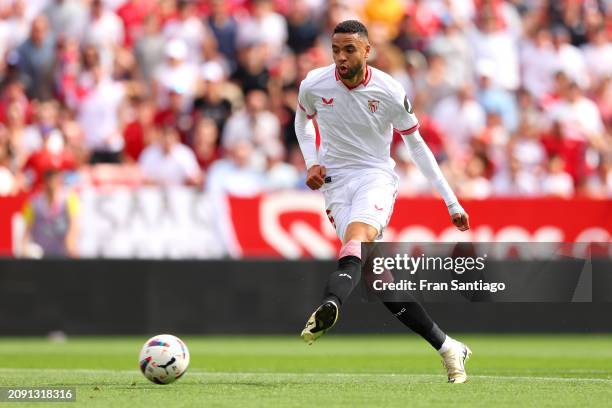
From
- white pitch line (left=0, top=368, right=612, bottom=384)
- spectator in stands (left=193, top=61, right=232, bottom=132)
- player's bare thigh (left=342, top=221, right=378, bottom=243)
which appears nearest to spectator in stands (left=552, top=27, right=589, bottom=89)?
spectator in stands (left=193, top=61, right=232, bottom=132)

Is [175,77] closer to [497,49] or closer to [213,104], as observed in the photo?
[213,104]

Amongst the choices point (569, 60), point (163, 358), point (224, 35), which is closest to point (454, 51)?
point (569, 60)

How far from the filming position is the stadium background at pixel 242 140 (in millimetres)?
16453

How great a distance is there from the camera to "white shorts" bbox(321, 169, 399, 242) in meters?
9.36

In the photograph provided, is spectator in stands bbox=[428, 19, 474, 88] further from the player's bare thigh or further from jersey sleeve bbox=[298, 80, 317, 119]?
the player's bare thigh

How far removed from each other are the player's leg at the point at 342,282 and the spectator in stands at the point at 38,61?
1063cm

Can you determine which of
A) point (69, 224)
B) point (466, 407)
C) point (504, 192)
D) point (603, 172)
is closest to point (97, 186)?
point (69, 224)

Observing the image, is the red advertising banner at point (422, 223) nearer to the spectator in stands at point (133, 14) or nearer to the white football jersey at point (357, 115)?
the spectator in stands at point (133, 14)

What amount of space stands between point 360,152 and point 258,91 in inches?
376

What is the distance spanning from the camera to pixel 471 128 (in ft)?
63.9

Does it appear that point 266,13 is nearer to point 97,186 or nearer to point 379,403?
point 97,186

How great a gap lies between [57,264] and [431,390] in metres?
8.09

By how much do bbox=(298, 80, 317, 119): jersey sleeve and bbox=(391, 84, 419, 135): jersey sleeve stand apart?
2.06ft

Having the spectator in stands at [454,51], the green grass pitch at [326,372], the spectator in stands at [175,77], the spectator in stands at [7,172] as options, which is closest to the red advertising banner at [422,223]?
the green grass pitch at [326,372]
